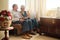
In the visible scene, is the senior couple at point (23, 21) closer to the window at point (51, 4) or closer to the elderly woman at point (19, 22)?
the elderly woman at point (19, 22)

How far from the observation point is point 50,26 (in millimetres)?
4168

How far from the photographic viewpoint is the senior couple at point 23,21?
425 centimetres

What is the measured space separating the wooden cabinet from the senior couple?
1.29ft

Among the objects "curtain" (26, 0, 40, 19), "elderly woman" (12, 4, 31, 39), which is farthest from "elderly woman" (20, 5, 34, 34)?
"curtain" (26, 0, 40, 19)

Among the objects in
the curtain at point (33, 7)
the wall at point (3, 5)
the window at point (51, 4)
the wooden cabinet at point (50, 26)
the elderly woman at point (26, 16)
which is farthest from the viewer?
the curtain at point (33, 7)

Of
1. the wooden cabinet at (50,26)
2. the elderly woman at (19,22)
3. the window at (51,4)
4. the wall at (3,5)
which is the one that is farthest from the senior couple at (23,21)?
the wall at (3,5)

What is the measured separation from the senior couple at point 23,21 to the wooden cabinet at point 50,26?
1.29 feet

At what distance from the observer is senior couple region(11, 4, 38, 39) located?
4.25 meters

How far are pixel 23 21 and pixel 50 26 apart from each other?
2.76 feet

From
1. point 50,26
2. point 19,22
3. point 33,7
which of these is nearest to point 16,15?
point 19,22

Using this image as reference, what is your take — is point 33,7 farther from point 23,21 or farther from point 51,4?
point 23,21

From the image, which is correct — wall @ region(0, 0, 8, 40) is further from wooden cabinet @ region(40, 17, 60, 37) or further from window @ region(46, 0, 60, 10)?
window @ region(46, 0, 60, 10)

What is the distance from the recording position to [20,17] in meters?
4.51

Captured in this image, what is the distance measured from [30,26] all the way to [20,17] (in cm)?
44
